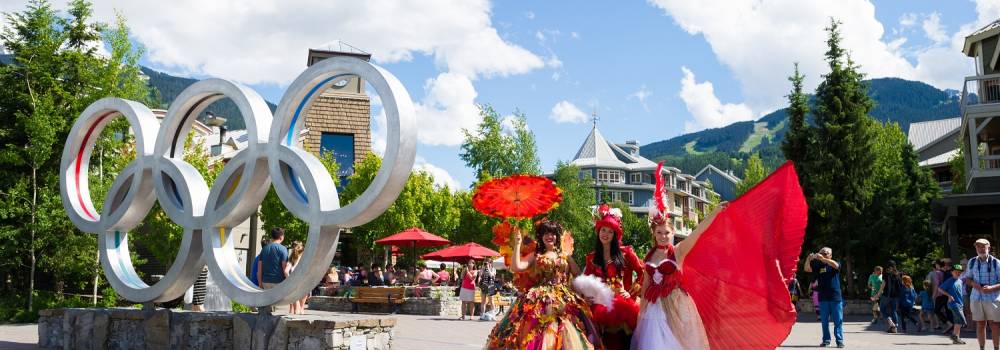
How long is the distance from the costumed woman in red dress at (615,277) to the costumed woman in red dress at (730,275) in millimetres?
208

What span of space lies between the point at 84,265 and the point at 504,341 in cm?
1595

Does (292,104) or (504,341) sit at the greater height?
(292,104)

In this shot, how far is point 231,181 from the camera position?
385 inches

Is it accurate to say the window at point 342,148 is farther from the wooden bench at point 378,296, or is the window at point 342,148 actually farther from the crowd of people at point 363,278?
the wooden bench at point 378,296

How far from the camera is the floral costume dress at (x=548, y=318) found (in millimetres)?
5883

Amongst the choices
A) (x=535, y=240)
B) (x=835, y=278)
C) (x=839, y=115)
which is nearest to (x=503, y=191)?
(x=535, y=240)

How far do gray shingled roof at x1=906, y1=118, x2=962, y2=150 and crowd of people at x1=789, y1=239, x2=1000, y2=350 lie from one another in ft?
152

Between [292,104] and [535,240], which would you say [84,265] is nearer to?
[292,104]

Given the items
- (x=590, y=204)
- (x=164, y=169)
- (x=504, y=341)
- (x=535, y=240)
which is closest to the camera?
(x=504, y=341)

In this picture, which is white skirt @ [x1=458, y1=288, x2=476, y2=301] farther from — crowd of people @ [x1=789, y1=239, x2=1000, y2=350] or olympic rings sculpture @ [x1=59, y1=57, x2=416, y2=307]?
olympic rings sculpture @ [x1=59, y1=57, x2=416, y2=307]

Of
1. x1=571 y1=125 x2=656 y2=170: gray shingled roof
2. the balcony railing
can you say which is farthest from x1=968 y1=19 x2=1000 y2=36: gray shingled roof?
x1=571 y1=125 x2=656 y2=170: gray shingled roof

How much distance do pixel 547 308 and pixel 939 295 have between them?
41.4 feet

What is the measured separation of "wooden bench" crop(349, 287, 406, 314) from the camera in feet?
72.4

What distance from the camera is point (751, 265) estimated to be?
6.16 metres
